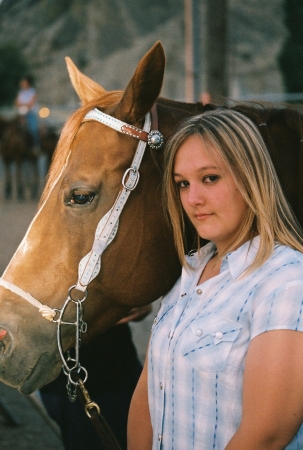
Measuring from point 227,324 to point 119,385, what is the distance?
1210mm

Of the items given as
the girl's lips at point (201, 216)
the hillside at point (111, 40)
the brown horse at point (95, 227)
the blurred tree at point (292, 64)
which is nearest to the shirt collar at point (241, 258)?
the girl's lips at point (201, 216)

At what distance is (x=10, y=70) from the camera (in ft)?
93.2

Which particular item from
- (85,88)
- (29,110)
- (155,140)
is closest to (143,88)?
(155,140)

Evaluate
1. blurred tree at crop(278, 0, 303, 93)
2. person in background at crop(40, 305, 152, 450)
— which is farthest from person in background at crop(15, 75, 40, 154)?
person in background at crop(40, 305, 152, 450)

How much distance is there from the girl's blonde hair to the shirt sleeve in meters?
0.13

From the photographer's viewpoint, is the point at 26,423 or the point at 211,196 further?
the point at 26,423

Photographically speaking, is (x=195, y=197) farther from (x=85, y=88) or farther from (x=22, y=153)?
(x=22, y=153)

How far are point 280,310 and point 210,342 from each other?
23cm

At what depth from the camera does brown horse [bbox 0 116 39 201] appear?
13281 mm

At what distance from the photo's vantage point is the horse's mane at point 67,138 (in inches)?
78.5

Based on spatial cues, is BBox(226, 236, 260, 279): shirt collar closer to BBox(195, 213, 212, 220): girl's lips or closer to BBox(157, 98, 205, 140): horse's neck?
BBox(195, 213, 212, 220): girl's lips

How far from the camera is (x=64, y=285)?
189 cm

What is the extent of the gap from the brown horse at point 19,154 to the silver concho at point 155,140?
1168 cm

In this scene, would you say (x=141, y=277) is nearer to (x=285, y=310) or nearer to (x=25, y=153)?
(x=285, y=310)
